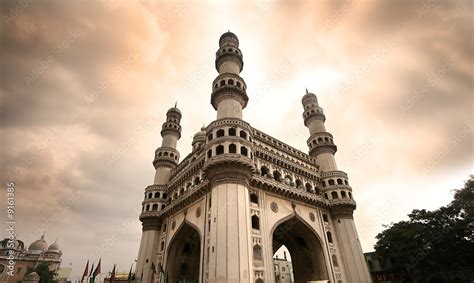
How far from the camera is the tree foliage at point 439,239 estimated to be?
105 ft

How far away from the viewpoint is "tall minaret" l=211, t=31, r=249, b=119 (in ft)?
104

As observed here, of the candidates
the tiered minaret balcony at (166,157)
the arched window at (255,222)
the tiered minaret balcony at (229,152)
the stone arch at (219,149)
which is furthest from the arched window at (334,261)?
the tiered minaret balcony at (166,157)

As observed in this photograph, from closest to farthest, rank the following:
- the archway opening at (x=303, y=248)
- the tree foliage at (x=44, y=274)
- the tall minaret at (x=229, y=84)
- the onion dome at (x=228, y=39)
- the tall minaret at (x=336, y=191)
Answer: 1. the archway opening at (x=303, y=248)
2. the tall minaret at (x=336, y=191)
3. the tall minaret at (x=229, y=84)
4. the onion dome at (x=228, y=39)
5. the tree foliage at (x=44, y=274)

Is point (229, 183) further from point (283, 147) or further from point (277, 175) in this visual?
point (283, 147)

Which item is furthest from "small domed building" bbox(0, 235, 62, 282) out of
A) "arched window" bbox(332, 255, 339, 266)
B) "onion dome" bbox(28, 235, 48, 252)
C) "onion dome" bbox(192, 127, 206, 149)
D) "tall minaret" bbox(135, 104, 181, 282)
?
"arched window" bbox(332, 255, 339, 266)

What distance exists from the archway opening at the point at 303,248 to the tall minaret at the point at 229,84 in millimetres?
15304

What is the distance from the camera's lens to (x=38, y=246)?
79.8 m

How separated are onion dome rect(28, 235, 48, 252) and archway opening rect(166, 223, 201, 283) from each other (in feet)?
232

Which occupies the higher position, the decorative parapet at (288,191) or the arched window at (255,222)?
the decorative parapet at (288,191)

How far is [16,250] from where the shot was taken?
225ft

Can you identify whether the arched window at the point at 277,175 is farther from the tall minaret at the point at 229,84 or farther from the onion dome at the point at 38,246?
the onion dome at the point at 38,246

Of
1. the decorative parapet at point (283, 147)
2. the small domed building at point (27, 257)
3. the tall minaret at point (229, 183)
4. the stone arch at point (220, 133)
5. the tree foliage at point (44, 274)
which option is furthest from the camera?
the small domed building at point (27, 257)

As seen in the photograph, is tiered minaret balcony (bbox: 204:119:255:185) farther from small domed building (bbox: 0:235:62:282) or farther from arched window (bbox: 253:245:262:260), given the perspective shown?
small domed building (bbox: 0:235:62:282)

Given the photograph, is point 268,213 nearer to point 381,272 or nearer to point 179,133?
point 179,133
